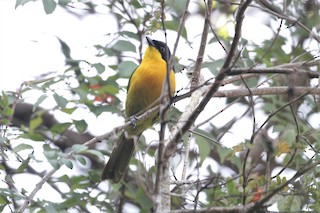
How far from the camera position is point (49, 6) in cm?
409

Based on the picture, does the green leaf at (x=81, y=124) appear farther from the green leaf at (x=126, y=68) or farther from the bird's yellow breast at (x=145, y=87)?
the bird's yellow breast at (x=145, y=87)

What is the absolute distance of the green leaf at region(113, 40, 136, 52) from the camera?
489 centimetres

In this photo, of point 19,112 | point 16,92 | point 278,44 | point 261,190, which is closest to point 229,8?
point 278,44

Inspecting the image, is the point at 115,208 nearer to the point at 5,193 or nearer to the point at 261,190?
the point at 5,193

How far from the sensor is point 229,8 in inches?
264

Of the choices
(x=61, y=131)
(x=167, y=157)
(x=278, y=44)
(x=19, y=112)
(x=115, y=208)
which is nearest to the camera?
(x=167, y=157)

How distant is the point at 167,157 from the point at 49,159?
2.82 feet

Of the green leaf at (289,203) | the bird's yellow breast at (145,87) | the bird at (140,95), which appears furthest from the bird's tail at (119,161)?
the green leaf at (289,203)

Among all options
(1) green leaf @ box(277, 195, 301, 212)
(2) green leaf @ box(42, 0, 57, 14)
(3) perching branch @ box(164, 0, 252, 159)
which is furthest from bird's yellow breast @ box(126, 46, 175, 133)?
(3) perching branch @ box(164, 0, 252, 159)

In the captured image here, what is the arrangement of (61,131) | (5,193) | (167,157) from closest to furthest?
(167,157)
(5,193)
(61,131)

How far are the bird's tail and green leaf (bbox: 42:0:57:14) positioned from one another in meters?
1.55

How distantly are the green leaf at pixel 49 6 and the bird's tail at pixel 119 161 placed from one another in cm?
155

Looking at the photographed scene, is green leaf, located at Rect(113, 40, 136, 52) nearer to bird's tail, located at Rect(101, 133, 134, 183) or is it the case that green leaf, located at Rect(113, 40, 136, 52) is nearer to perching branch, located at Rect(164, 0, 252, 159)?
bird's tail, located at Rect(101, 133, 134, 183)

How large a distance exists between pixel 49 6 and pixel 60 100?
75 centimetres
